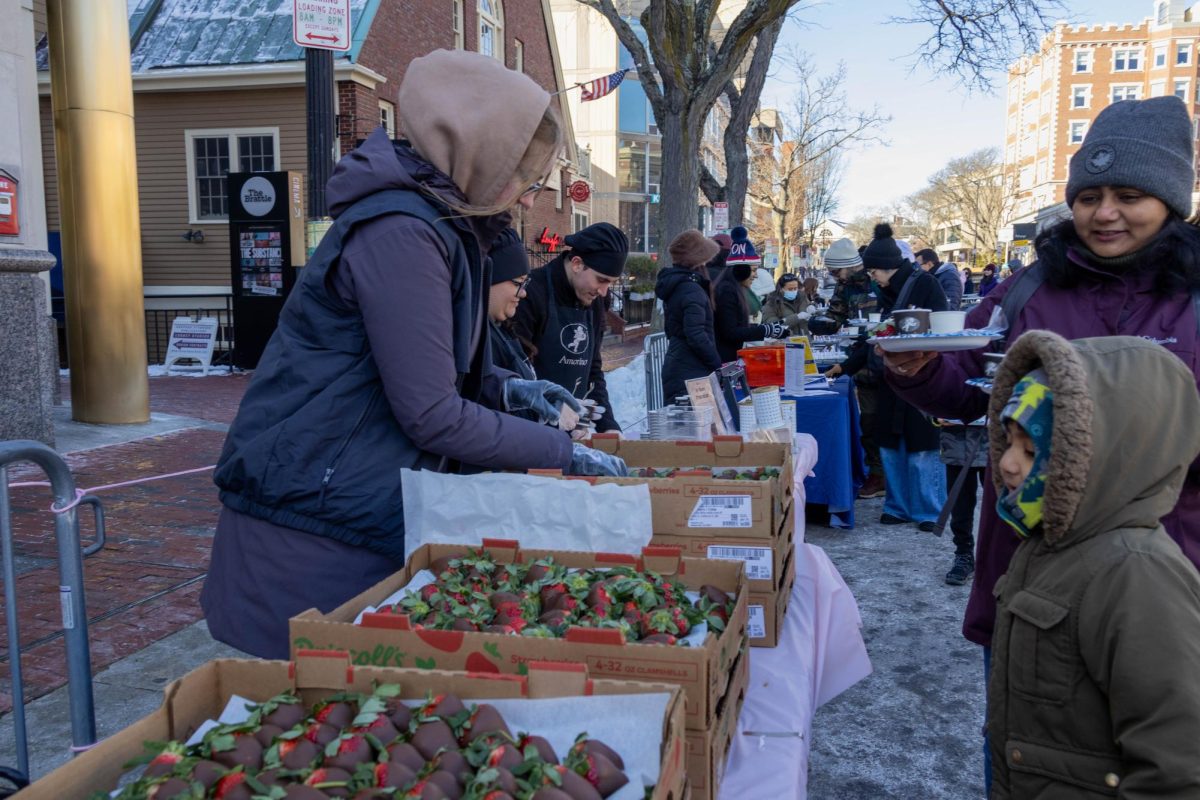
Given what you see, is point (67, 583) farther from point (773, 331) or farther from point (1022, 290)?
point (773, 331)

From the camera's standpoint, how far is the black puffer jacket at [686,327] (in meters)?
6.75

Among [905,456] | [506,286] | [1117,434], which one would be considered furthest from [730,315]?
[1117,434]

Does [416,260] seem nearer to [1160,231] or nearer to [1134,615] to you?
[1134,615]

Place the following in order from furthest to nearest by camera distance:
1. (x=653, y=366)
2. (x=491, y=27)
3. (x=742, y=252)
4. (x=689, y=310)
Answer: (x=491, y=27)
(x=742, y=252)
(x=653, y=366)
(x=689, y=310)

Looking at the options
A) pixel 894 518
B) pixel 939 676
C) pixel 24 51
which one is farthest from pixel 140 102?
pixel 939 676

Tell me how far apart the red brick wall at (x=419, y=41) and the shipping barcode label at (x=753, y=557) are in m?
11.6

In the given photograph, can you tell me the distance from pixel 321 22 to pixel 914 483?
5.38 m

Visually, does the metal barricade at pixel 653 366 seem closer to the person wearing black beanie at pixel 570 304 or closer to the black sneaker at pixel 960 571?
the black sneaker at pixel 960 571

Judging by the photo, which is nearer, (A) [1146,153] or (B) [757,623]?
(A) [1146,153]

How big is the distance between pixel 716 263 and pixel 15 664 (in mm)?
8854

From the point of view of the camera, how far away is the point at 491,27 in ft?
79.4

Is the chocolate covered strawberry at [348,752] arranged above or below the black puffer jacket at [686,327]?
below

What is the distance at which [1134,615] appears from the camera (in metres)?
1.68

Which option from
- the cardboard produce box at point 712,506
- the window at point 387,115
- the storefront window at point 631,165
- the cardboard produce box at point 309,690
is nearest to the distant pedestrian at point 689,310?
the cardboard produce box at point 712,506
